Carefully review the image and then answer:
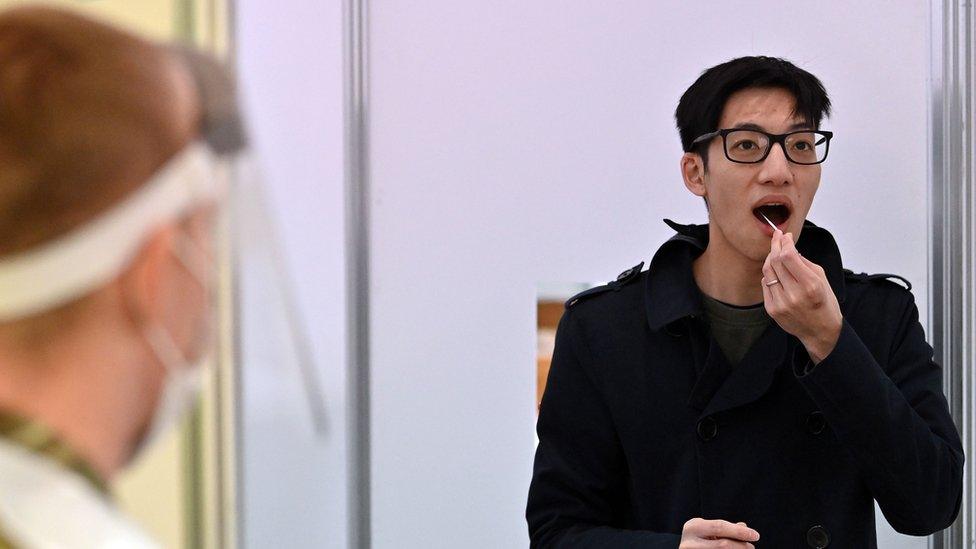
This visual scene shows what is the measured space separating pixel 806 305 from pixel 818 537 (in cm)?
33

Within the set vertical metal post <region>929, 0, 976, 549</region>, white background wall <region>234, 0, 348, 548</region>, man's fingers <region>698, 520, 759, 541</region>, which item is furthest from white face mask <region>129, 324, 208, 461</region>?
vertical metal post <region>929, 0, 976, 549</region>

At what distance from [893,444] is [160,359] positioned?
44.3 inches

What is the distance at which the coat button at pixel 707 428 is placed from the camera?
154cm

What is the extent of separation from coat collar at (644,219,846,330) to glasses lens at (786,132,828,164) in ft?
0.38

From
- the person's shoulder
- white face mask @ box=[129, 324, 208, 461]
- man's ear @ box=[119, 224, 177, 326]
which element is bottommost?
the person's shoulder

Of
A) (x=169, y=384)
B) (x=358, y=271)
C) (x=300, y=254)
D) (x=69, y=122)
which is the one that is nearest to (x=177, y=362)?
(x=169, y=384)

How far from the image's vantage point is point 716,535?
4.36 ft

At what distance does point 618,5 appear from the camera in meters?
2.12

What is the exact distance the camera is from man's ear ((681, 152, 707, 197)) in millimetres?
1678

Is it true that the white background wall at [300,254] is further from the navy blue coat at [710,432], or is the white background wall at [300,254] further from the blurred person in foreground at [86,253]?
the blurred person in foreground at [86,253]

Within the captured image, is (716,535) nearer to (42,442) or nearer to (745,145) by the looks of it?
(745,145)

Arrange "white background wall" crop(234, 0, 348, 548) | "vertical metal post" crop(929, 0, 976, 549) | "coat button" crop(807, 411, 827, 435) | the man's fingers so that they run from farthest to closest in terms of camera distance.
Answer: "vertical metal post" crop(929, 0, 976, 549) < "coat button" crop(807, 411, 827, 435) < "white background wall" crop(234, 0, 348, 548) < the man's fingers

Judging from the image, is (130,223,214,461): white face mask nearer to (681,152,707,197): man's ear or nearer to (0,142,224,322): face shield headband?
(0,142,224,322): face shield headband

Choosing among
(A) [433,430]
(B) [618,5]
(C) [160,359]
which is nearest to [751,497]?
(A) [433,430]
